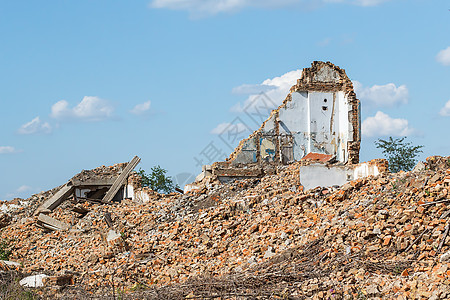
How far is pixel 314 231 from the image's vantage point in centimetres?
1229

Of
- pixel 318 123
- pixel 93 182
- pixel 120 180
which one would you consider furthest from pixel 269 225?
pixel 93 182

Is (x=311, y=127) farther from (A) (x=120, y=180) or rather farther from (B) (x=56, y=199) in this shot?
(B) (x=56, y=199)

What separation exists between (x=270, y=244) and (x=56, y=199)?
13153 millimetres

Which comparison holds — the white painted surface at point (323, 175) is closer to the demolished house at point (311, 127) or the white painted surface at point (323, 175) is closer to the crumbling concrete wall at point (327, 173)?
the crumbling concrete wall at point (327, 173)

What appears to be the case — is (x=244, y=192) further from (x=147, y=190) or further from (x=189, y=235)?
(x=147, y=190)

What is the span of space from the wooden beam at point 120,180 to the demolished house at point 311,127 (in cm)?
466

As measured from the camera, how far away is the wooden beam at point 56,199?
2291 centimetres

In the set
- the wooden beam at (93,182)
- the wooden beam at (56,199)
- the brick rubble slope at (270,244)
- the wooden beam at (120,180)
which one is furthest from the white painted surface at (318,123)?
the wooden beam at (56,199)

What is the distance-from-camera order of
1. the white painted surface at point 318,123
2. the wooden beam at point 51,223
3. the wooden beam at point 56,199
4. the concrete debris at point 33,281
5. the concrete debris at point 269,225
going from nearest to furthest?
the concrete debris at point 269,225
the concrete debris at point 33,281
the wooden beam at point 51,223
the wooden beam at point 56,199
the white painted surface at point 318,123

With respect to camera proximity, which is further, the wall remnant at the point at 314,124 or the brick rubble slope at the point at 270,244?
the wall remnant at the point at 314,124

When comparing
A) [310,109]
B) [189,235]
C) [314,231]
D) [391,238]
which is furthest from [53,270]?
[310,109]

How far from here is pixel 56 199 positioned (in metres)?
23.4

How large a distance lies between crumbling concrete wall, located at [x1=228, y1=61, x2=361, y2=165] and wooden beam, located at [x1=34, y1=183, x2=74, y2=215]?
8191 mm

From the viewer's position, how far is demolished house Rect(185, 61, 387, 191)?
23.6m
